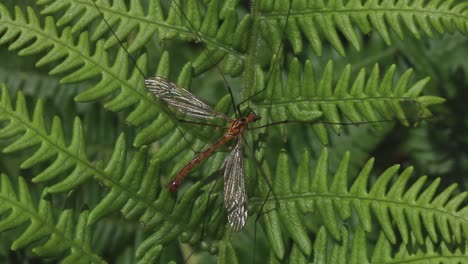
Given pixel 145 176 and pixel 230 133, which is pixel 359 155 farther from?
pixel 145 176

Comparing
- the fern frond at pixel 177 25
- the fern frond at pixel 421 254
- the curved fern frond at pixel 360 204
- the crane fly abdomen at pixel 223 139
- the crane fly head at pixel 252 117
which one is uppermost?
the fern frond at pixel 177 25

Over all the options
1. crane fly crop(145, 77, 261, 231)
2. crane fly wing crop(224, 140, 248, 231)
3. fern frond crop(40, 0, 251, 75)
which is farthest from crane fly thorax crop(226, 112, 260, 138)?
fern frond crop(40, 0, 251, 75)

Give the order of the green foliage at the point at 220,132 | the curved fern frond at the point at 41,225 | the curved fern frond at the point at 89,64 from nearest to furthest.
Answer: the curved fern frond at the point at 41,225 → the green foliage at the point at 220,132 → the curved fern frond at the point at 89,64

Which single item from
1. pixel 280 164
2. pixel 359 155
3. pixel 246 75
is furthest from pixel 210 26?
pixel 359 155

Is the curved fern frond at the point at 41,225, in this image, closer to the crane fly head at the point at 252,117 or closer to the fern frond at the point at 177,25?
the fern frond at the point at 177,25

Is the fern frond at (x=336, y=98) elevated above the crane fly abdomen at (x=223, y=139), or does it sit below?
above

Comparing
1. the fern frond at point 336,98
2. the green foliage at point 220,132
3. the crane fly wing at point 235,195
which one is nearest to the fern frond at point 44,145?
the green foliage at point 220,132

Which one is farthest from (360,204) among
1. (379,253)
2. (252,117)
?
(252,117)
